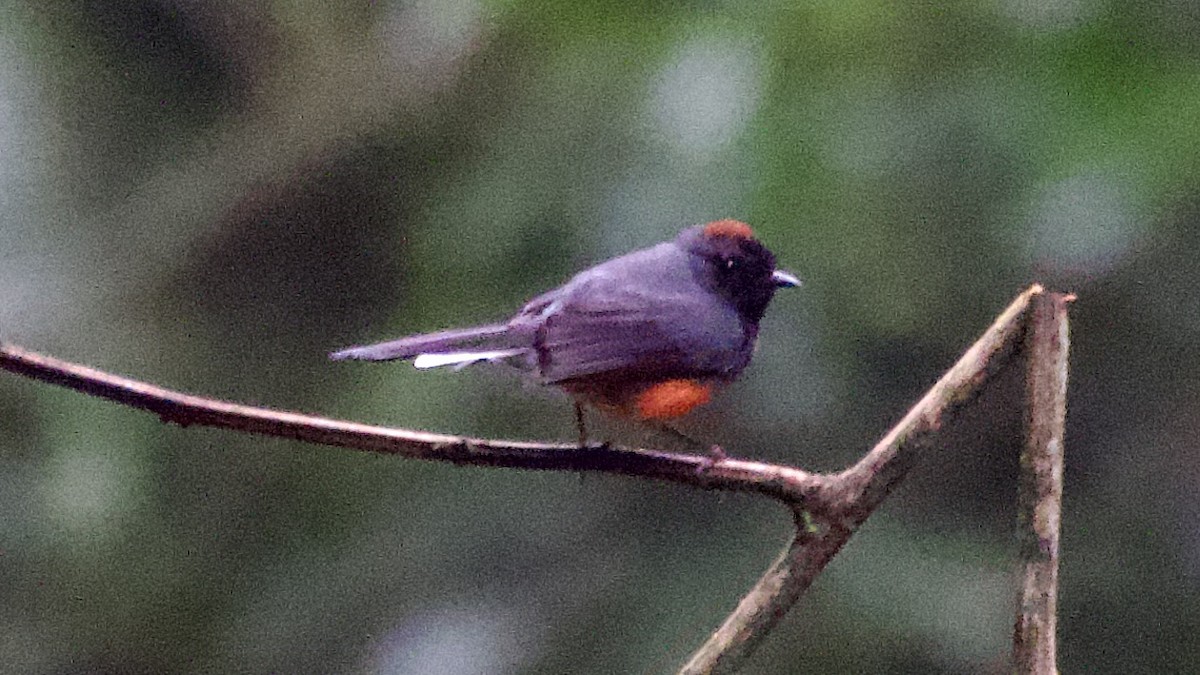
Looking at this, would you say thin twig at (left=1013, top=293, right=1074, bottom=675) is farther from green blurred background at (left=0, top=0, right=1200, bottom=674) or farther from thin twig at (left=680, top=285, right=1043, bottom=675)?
green blurred background at (left=0, top=0, right=1200, bottom=674)

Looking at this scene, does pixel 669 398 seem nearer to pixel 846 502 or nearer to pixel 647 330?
pixel 647 330

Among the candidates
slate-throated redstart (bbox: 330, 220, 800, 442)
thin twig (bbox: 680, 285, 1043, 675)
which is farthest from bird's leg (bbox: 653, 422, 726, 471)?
thin twig (bbox: 680, 285, 1043, 675)

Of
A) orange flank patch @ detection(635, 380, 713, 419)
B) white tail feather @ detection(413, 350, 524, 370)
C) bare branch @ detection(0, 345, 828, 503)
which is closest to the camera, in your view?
bare branch @ detection(0, 345, 828, 503)

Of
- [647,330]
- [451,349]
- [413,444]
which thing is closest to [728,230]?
[647,330]

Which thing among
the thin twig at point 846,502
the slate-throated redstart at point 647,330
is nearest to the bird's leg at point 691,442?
the slate-throated redstart at point 647,330

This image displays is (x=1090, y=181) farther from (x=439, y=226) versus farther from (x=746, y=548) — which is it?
(x=439, y=226)

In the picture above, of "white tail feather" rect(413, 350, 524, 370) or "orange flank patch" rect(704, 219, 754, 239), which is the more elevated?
"orange flank patch" rect(704, 219, 754, 239)
